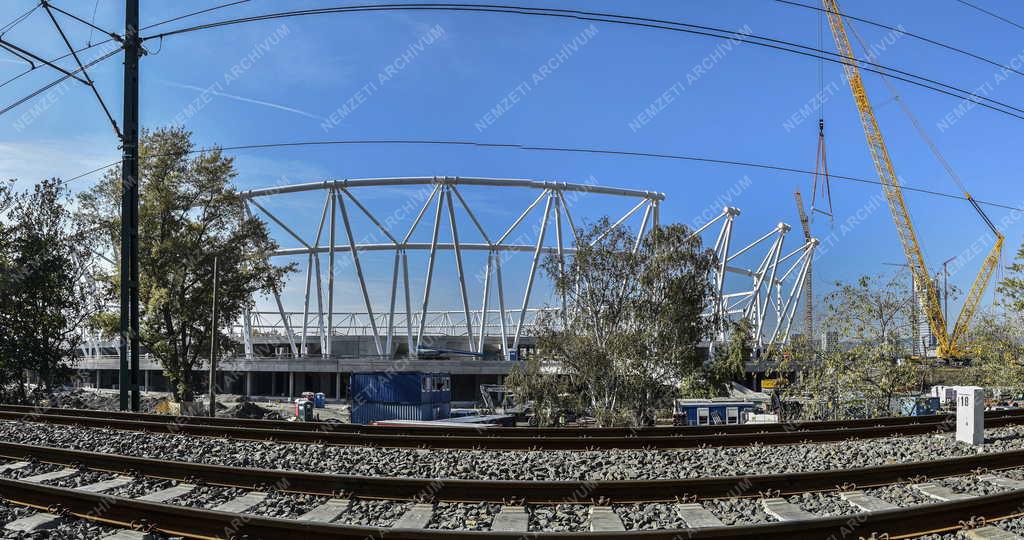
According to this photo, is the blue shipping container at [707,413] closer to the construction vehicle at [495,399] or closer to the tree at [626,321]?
the tree at [626,321]

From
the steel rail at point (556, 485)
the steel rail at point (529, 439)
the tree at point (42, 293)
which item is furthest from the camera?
the tree at point (42, 293)

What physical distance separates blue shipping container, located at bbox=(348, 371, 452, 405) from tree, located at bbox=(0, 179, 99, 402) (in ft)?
48.1

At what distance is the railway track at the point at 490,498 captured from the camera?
6.58 metres

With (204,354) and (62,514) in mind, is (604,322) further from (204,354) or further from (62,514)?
(62,514)

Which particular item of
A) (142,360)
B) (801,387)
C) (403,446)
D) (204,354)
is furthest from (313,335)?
(403,446)

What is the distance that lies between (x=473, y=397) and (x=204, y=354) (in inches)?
1008

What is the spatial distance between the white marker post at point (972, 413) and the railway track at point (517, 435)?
1662 millimetres

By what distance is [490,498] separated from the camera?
8.57 meters

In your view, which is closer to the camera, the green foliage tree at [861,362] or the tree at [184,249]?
the green foliage tree at [861,362]

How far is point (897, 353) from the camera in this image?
27.2 m

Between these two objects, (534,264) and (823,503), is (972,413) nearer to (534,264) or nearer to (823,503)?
(823,503)

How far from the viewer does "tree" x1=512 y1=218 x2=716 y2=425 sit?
1126 inches

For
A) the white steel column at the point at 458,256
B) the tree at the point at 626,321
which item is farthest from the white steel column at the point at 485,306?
the tree at the point at 626,321

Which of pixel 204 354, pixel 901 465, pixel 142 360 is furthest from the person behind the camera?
pixel 142 360
